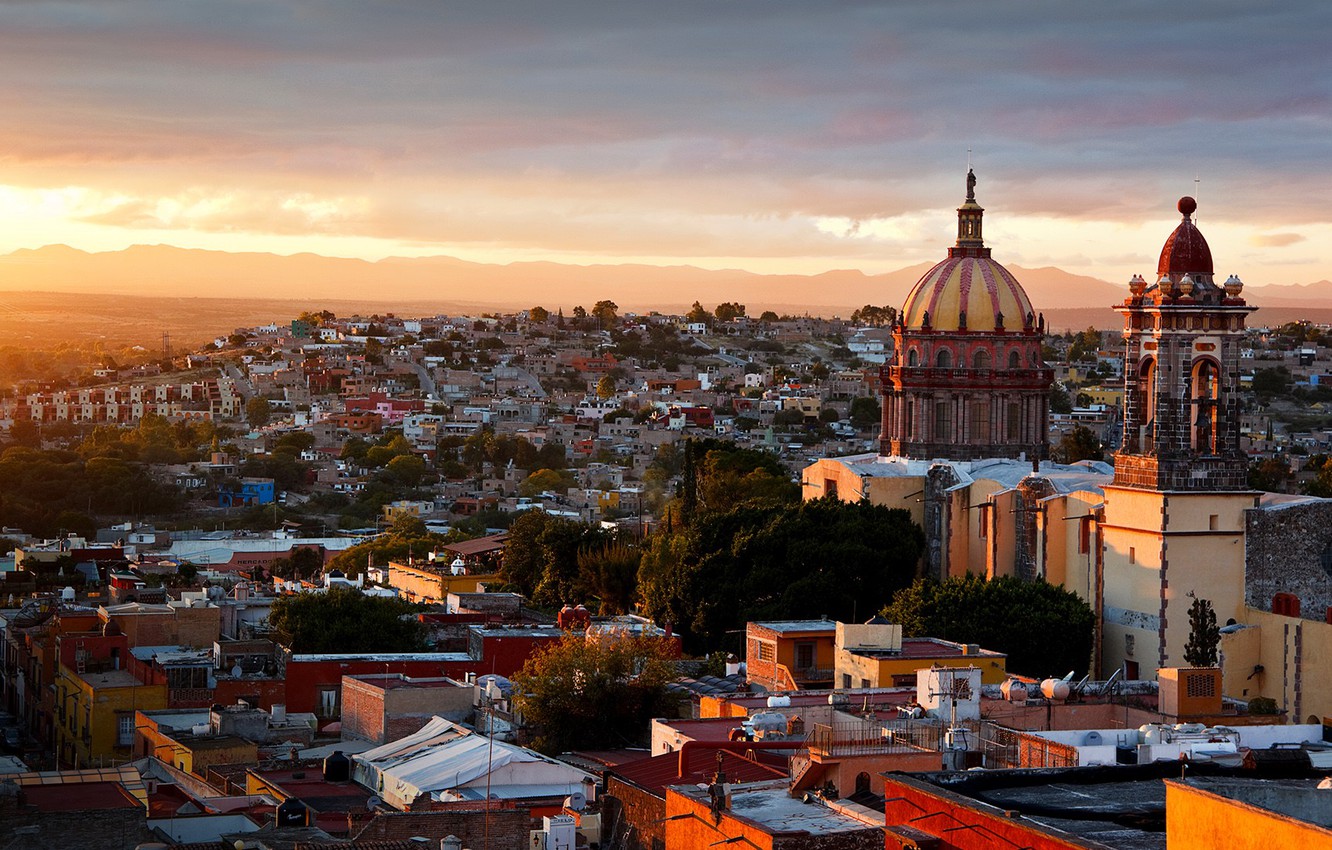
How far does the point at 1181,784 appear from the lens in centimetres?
1223

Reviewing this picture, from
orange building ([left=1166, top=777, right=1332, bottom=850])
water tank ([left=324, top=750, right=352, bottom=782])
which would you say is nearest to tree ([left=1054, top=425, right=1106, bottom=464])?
water tank ([left=324, top=750, right=352, bottom=782])

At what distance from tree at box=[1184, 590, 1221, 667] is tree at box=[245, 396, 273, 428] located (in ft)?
412

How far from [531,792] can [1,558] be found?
49.9 m

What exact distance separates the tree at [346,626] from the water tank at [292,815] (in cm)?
1719

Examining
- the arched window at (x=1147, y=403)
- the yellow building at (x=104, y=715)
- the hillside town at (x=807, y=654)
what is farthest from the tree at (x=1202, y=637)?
the yellow building at (x=104, y=715)

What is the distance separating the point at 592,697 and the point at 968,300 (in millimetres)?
22107

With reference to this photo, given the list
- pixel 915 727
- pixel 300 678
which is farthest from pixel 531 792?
pixel 300 678

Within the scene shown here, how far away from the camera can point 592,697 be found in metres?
31.5

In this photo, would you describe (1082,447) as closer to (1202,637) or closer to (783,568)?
(783,568)

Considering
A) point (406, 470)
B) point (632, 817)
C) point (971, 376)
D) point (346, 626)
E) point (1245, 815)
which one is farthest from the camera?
point (406, 470)

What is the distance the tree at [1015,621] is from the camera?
38531 millimetres

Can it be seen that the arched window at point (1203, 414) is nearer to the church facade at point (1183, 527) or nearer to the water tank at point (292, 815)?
the church facade at point (1183, 527)

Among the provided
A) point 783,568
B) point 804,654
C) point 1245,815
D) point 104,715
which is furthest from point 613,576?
point 1245,815

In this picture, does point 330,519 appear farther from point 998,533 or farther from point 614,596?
point 998,533
